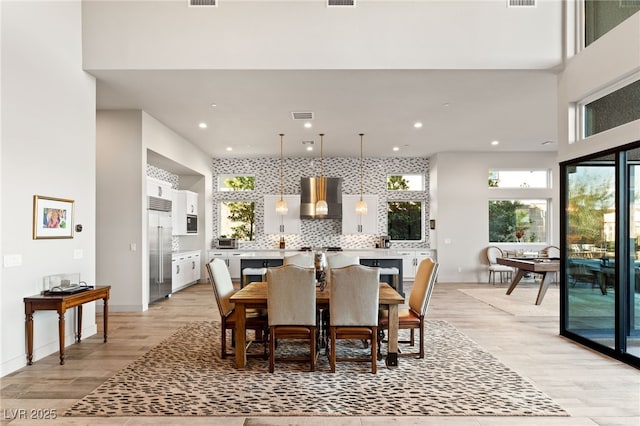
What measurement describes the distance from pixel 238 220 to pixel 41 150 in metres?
7.09

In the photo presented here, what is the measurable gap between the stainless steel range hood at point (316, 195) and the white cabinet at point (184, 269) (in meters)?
2.81

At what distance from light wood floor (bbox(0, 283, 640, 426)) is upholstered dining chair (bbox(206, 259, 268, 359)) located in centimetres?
100

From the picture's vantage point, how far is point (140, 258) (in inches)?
262

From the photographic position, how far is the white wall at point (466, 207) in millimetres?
10391

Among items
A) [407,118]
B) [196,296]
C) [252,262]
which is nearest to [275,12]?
[407,118]

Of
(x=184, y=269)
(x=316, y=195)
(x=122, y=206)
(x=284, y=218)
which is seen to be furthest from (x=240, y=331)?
(x=284, y=218)

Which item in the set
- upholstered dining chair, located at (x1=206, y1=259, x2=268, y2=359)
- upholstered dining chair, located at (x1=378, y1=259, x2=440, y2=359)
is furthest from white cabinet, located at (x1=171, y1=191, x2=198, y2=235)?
upholstered dining chair, located at (x1=378, y1=259, x2=440, y2=359)

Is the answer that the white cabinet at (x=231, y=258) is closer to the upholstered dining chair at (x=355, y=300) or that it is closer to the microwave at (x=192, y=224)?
the microwave at (x=192, y=224)

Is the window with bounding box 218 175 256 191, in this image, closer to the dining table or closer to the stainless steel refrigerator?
the stainless steel refrigerator

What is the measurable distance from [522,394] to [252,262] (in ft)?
16.2

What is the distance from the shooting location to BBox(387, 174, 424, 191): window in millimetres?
11344

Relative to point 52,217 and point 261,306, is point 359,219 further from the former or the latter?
point 52,217

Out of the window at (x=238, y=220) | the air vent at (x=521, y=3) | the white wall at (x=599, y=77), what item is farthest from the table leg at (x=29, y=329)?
the window at (x=238, y=220)

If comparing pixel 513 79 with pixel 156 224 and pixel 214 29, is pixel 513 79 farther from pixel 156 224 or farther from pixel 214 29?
pixel 156 224
